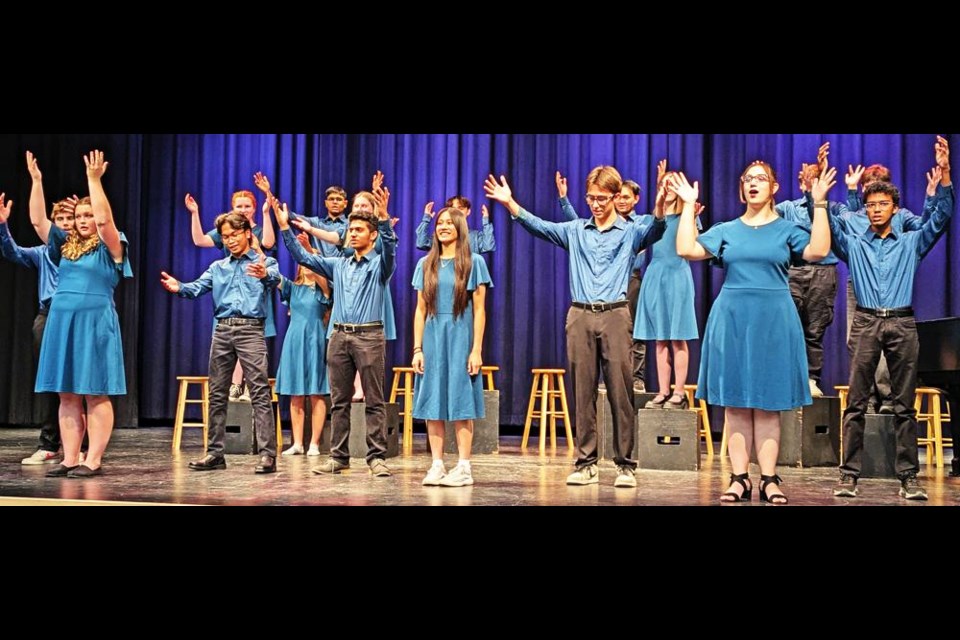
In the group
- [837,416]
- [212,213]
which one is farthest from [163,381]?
[837,416]

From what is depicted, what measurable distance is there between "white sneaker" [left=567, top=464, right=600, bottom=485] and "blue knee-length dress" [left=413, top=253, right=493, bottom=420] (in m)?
0.64

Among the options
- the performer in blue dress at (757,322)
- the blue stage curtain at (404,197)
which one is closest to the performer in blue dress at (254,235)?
the blue stage curtain at (404,197)

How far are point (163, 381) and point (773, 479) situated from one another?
6.78 meters

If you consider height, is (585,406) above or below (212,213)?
below

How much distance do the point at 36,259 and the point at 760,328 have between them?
441 cm

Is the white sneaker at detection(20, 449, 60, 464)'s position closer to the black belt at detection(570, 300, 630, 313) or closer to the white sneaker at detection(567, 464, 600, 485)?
the white sneaker at detection(567, 464, 600, 485)

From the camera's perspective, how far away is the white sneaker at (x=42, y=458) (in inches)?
230

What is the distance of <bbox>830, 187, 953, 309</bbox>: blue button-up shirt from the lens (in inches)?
182

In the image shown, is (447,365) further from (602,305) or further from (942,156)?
(942,156)

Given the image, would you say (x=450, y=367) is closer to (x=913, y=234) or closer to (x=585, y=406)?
(x=585, y=406)

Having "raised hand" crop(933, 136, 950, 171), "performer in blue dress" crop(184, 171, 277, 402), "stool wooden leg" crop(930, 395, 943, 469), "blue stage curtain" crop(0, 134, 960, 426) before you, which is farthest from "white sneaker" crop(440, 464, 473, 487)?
"blue stage curtain" crop(0, 134, 960, 426)

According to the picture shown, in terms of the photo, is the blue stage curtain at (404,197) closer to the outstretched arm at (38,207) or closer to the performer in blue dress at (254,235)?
the performer in blue dress at (254,235)

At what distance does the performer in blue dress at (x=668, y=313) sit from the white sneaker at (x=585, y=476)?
42.4 inches
